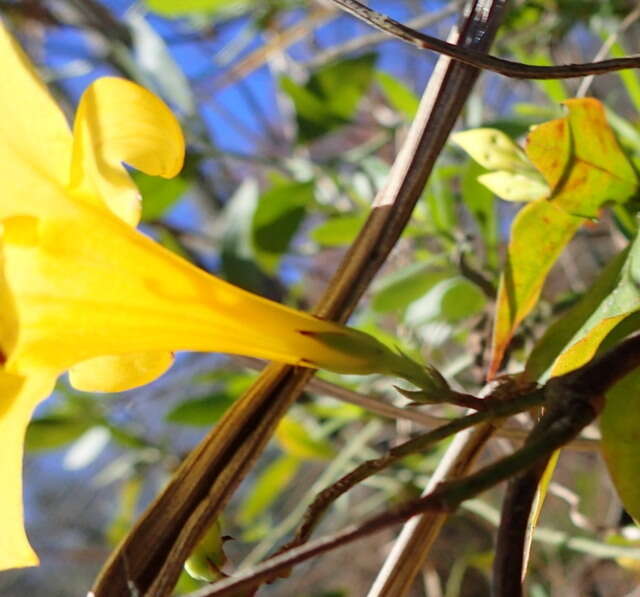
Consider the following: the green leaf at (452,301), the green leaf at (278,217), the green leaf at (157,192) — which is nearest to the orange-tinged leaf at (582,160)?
the green leaf at (452,301)

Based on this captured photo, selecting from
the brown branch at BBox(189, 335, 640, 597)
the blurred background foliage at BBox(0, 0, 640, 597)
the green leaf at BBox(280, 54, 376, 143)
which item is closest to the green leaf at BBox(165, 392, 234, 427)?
the blurred background foliage at BBox(0, 0, 640, 597)

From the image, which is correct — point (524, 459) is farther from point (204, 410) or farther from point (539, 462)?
point (204, 410)

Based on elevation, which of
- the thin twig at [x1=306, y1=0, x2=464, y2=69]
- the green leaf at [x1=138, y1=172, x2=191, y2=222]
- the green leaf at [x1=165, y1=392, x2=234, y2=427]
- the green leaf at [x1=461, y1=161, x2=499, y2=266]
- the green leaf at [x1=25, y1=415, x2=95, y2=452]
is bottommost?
the green leaf at [x1=25, y1=415, x2=95, y2=452]

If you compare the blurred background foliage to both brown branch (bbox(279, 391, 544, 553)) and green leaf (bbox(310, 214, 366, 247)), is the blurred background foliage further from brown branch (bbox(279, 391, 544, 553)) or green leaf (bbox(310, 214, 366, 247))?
brown branch (bbox(279, 391, 544, 553))

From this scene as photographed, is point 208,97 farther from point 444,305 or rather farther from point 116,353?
point 116,353

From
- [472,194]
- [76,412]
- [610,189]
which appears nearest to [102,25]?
[76,412]

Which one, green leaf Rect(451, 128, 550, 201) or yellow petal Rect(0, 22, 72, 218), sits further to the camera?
green leaf Rect(451, 128, 550, 201)
